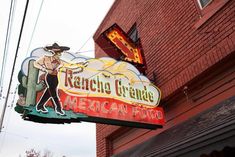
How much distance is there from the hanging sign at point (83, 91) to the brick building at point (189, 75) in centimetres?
54

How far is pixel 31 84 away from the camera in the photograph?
5.36 metres

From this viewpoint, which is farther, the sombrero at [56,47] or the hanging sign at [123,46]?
the hanging sign at [123,46]

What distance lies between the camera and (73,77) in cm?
582

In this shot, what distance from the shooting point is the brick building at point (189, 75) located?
4180 mm

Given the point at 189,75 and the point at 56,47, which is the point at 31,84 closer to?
the point at 56,47

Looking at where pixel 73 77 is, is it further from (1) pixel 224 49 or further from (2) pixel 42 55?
(1) pixel 224 49

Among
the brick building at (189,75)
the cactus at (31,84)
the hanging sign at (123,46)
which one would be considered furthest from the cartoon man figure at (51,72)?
the brick building at (189,75)

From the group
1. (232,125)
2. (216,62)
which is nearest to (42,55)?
(216,62)

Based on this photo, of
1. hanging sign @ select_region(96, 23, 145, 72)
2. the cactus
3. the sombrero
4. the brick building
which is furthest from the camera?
hanging sign @ select_region(96, 23, 145, 72)

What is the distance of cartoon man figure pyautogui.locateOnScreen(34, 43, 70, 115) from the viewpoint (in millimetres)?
5168

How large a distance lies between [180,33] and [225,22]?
1335mm

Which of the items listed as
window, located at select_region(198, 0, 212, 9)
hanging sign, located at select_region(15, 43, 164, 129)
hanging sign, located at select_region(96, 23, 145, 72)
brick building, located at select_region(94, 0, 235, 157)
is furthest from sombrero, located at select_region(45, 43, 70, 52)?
window, located at select_region(198, 0, 212, 9)

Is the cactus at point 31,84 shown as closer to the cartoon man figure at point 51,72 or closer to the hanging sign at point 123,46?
the cartoon man figure at point 51,72

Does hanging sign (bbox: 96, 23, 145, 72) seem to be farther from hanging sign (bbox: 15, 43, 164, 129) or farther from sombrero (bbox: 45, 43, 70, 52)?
sombrero (bbox: 45, 43, 70, 52)
